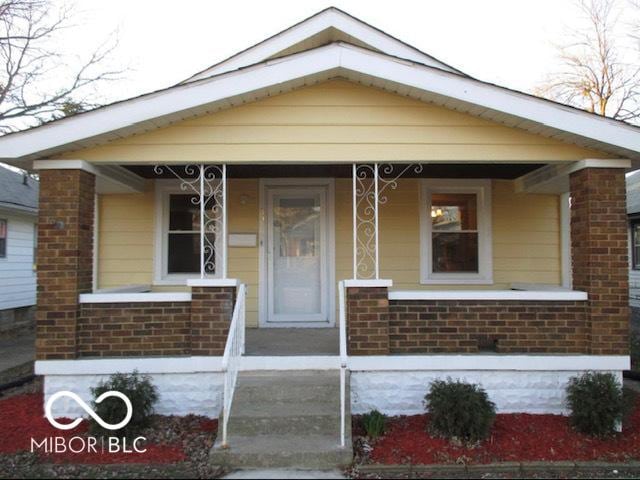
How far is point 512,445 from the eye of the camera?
16.2 feet

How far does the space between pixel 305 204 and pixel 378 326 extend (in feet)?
9.27

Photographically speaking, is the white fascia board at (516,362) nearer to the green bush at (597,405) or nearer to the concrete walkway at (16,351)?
the green bush at (597,405)

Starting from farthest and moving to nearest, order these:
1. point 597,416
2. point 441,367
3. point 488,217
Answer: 1. point 488,217
2. point 441,367
3. point 597,416

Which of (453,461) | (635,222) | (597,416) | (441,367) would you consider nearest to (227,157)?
(441,367)

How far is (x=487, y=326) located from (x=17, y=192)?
43.8 feet

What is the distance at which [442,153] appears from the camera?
19.1 ft

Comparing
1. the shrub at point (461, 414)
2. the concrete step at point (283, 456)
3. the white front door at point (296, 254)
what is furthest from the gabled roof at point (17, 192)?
the shrub at point (461, 414)

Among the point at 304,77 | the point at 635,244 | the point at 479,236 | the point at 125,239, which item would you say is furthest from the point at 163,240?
the point at 635,244

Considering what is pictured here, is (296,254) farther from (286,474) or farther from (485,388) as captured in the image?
(286,474)

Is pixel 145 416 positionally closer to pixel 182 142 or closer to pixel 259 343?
pixel 259 343

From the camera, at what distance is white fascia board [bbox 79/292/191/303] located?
571cm

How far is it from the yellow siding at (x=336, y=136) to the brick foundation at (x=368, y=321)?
4.93 feet

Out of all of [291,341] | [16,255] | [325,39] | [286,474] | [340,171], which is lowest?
[286,474]

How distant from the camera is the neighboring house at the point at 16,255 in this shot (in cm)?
1306
